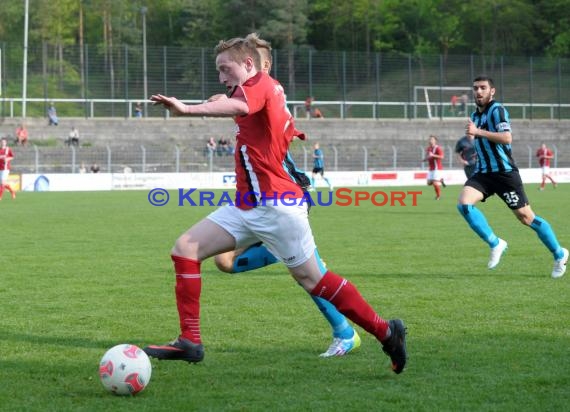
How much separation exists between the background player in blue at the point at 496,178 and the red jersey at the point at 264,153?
519cm

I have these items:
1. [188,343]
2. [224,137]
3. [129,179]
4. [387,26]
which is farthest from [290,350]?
[387,26]

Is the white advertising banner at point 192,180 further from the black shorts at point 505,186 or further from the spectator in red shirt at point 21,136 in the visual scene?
the black shorts at point 505,186

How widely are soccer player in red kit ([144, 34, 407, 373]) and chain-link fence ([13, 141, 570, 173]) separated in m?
34.8

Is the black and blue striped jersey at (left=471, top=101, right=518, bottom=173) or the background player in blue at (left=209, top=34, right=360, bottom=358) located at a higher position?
the black and blue striped jersey at (left=471, top=101, right=518, bottom=173)

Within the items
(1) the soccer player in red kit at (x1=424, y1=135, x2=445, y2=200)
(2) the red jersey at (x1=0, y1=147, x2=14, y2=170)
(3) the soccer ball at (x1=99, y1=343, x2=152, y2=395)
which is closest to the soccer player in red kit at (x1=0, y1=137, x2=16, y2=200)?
(2) the red jersey at (x1=0, y1=147, x2=14, y2=170)

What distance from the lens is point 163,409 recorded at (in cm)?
528

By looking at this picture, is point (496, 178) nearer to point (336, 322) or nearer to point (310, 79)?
point (336, 322)

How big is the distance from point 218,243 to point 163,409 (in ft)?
4.25

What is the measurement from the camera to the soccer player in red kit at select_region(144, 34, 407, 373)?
598 cm

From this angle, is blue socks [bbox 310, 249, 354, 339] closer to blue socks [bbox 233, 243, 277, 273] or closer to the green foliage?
blue socks [bbox 233, 243, 277, 273]

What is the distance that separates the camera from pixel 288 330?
7.62 metres

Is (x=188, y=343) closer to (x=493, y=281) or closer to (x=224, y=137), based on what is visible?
(x=493, y=281)

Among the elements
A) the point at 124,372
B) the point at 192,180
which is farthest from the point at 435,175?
the point at 124,372

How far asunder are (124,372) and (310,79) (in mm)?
47589
